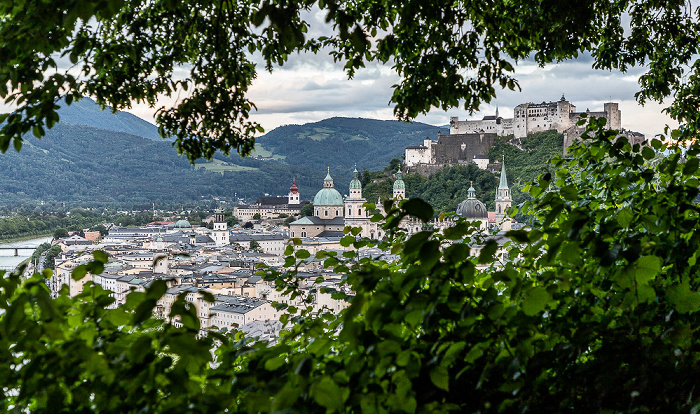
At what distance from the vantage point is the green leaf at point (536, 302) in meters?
1.67

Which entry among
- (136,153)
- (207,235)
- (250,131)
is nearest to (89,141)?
(136,153)

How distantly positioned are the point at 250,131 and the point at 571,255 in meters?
3.02

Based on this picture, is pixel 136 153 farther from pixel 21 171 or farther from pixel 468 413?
pixel 468 413

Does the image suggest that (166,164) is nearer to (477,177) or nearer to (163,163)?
(163,163)

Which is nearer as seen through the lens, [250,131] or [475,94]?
[475,94]

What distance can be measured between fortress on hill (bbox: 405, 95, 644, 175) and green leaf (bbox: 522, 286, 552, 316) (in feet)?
191

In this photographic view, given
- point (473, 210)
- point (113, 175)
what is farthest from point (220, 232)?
point (113, 175)

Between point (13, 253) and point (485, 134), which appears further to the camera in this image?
point (485, 134)

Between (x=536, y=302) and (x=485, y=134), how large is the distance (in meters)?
62.7

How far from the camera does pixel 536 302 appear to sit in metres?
1.67

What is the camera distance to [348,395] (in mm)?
1562

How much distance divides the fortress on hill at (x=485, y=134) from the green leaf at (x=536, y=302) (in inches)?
2296

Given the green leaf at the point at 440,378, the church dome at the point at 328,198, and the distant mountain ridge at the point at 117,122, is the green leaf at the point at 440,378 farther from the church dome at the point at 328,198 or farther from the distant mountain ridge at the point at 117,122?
the distant mountain ridge at the point at 117,122

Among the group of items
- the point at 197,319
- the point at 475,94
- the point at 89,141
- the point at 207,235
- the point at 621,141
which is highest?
the point at 89,141
